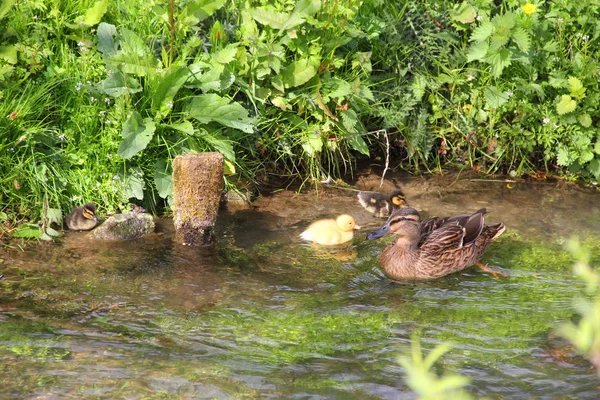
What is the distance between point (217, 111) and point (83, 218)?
1.45 m

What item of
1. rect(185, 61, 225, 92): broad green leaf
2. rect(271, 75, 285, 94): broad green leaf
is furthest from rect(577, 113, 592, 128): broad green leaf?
rect(185, 61, 225, 92): broad green leaf

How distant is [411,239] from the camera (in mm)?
6422

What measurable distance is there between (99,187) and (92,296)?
1.57 metres

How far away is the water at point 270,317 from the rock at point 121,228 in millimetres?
93

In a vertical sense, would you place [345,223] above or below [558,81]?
below

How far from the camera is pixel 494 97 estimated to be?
8.04 meters

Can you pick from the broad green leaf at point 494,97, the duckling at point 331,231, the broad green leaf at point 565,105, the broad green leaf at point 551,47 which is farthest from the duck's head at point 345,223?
the broad green leaf at point 551,47

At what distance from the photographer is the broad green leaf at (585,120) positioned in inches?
314

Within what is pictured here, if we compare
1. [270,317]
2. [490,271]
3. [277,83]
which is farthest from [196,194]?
[490,271]

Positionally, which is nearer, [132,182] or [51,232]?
[51,232]

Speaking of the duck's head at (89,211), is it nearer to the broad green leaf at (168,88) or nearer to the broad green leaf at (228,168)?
the broad green leaf at (168,88)

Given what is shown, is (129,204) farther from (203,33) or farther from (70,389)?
(70,389)

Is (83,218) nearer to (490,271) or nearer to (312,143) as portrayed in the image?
(312,143)

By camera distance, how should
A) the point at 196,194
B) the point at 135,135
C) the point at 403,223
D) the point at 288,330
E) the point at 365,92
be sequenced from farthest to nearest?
the point at 365,92
the point at 135,135
the point at 403,223
the point at 196,194
the point at 288,330
